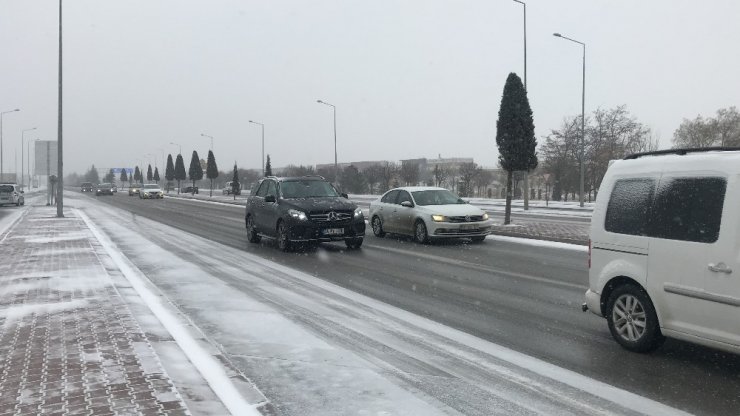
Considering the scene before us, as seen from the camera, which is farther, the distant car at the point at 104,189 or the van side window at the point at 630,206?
the distant car at the point at 104,189

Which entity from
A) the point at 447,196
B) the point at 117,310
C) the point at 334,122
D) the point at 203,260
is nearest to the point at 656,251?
the point at 117,310

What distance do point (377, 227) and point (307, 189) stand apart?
3478mm

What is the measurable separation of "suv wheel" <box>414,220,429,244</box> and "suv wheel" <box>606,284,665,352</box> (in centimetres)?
971

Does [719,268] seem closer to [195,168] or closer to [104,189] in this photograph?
[104,189]

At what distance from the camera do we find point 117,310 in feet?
23.6

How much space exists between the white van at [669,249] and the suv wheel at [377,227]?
11.7 m

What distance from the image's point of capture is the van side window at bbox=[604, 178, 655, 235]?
555cm

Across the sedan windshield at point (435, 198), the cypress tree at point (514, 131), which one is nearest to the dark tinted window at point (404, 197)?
the sedan windshield at point (435, 198)

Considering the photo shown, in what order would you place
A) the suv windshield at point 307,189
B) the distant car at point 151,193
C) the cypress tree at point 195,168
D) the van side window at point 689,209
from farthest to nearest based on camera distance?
the cypress tree at point 195,168 < the distant car at point 151,193 < the suv windshield at point 307,189 < the van side window at point 689,209

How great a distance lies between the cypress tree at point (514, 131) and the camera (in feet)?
69.1

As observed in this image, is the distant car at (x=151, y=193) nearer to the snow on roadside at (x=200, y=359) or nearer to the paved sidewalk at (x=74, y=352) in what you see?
the paved sidewalk at (x=74, y=352)

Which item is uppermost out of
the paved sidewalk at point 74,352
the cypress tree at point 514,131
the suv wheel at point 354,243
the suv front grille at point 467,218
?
the cypress tree at point 514,131

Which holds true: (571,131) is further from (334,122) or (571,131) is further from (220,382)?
(220,382)

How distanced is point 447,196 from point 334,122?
117 feet
